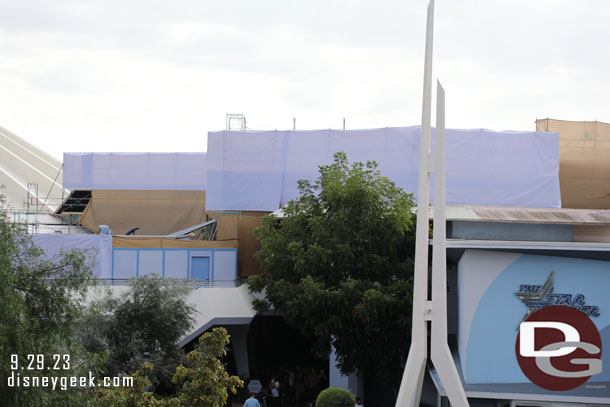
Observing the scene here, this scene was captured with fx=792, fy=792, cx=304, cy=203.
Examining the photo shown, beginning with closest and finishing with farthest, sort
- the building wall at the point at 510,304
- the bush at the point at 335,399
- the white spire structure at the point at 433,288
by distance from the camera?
the white spire structure at the point at 433,288, the building wall at the point at 510,304, the bush at the point at 335,399

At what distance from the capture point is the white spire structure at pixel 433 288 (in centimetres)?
1561

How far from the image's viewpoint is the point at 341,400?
73.5 ft

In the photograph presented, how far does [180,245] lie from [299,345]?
10253 millimetres

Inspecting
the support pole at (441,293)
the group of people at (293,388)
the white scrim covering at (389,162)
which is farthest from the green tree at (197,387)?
the white scrim covering at (389,162)

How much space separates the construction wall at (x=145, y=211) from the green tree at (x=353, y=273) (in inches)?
672

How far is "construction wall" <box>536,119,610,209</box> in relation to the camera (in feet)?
119

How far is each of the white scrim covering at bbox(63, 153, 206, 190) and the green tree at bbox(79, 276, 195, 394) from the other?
17686 mm

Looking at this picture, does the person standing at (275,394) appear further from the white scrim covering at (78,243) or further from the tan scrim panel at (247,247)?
the white scrim covering at (78,243)

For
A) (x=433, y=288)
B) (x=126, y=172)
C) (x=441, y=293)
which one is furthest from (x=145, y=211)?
(x=441, y=293)

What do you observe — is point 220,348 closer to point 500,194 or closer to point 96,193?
point 500,194

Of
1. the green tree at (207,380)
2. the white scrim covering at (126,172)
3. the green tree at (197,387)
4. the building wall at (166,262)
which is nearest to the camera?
the green tree at (197,387)

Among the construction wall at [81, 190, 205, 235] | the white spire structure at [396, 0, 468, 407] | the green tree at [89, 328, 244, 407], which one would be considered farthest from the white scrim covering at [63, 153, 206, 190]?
the white spire structure at [396, 0, 468, 407]

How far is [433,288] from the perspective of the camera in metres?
16.1

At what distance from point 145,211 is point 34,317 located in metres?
27.4
